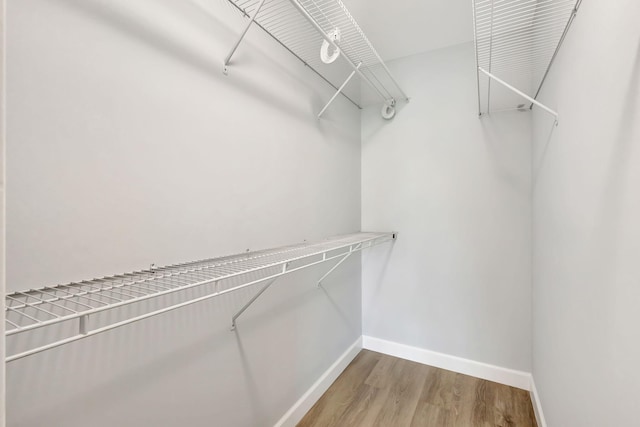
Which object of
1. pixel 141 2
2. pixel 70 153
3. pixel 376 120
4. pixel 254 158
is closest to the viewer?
pixel 70 153

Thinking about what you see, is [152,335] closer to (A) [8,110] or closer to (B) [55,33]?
(A) [8,110]

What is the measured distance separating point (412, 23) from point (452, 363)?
2469mm

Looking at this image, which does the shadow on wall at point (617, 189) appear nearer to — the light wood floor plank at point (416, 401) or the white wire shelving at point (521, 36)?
the white wire shelving at point (521, 36)

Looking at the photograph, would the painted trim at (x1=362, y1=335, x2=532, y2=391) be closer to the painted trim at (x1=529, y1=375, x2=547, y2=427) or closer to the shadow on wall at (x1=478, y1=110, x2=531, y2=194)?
the painted trim at (x1=529, y1=375, x2=547, y2=427)

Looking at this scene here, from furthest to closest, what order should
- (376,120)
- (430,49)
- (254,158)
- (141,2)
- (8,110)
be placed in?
1. (376,120)
2. (430,49)
3. (254,158)
4. (141,2)
5. (8,110)

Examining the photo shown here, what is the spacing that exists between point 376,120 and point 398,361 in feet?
6.66

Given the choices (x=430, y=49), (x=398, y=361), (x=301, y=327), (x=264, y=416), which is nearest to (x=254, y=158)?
(x=301, y=327)

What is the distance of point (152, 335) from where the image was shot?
895 millimetres

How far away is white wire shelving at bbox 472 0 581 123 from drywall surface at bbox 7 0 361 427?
38.0 inches

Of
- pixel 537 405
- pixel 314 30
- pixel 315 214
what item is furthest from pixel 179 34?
pixel 537 405

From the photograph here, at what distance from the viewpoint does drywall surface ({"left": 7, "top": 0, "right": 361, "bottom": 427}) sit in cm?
66

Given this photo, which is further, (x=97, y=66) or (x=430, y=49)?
(x=430, y=49)

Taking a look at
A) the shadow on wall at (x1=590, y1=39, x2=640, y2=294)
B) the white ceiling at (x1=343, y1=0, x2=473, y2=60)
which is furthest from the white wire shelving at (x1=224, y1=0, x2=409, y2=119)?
the shadow on wall at (x1=590, y1=39, x2=640, y2=294)

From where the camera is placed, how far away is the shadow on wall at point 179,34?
79cm
